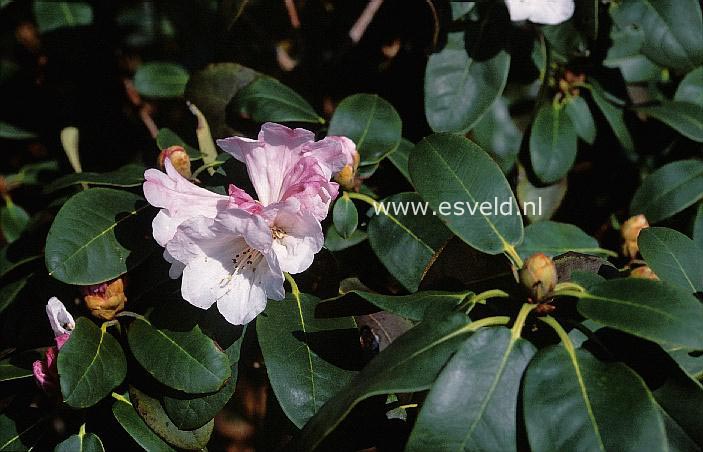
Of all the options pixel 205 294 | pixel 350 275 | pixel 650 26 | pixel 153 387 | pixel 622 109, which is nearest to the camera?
pixel 205 294

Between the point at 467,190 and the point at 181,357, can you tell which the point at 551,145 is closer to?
the point at 467,190

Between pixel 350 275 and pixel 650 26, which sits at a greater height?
pixel 650 26

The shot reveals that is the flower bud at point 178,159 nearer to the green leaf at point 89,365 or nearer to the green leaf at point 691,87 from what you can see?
the green leaf at point 89,365

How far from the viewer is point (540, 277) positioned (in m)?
1.01

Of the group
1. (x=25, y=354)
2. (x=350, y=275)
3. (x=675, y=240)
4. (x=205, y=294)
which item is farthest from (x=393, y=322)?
(x=25, y=354)

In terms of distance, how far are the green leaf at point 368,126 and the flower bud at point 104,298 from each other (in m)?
0.46

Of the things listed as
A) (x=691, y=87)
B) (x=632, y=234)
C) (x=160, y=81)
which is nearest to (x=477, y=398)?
(x=632, y=234)

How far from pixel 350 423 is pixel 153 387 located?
0.32 meters

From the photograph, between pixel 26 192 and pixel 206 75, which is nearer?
pixel 206 75

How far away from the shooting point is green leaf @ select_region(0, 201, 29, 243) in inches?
69.8

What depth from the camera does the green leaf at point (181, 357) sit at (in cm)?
112

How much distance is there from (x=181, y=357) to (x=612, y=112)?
3.41 feet

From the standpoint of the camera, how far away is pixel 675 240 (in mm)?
1165

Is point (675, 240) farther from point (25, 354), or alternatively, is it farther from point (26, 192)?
point (26, 192)
